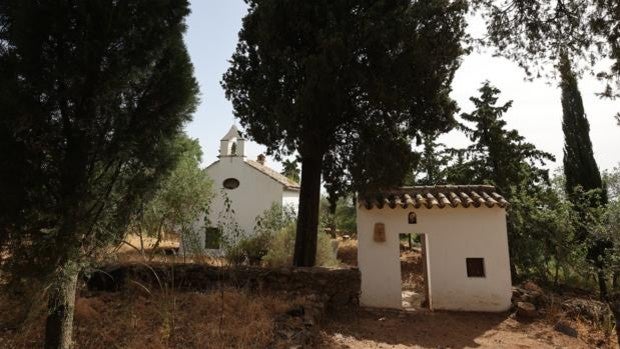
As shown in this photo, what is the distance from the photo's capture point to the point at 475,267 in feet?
32.2

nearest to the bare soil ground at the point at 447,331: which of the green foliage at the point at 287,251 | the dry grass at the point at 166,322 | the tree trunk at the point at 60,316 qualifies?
the dry grass at the point at 166,322

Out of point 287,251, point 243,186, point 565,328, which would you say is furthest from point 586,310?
point 243,186

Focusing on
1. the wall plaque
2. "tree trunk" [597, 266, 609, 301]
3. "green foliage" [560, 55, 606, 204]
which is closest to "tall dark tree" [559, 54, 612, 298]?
"green foliage" [560, 55, 606, 204]

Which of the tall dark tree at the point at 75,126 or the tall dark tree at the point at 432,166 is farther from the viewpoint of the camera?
the tall dark tree at the point at 432,166

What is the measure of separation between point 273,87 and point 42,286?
6255 millimetres

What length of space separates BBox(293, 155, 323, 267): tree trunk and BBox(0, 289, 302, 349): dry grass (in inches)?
95.6

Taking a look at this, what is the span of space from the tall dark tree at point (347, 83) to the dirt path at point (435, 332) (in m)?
2.17

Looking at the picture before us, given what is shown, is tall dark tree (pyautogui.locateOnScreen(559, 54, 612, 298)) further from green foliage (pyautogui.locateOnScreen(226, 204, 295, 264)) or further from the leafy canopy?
green foliage (pyautogui.locateOnScreen(226, 204, 295, 264))

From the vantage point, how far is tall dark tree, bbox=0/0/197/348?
405 centimetres

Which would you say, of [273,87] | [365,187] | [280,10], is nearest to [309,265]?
[365,187]

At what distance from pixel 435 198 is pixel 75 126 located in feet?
28.0

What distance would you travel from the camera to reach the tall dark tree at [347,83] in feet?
26.7

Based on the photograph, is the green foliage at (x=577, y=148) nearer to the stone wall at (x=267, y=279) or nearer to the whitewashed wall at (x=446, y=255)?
the whitewashed wall at (x=446, y=255)

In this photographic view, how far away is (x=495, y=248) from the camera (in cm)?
973
